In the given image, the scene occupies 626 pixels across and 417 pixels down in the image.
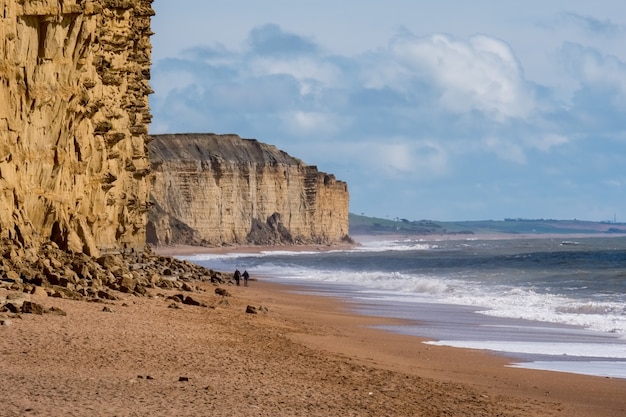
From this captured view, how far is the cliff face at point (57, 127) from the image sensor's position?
2144 centimetres

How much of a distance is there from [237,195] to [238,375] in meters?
97.8

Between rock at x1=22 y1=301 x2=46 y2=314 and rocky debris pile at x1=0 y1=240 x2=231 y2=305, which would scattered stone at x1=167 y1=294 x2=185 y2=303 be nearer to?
rocky debris pile at x1=0 y1=240 x2=231 y2=305

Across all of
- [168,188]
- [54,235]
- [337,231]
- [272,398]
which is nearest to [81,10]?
[54,235]

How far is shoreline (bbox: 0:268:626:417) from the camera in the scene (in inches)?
385

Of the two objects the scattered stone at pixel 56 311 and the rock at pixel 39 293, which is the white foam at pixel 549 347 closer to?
the rock at pixel 39 293

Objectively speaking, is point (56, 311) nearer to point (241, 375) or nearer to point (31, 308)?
point (31, 308)

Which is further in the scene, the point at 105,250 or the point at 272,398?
the point at 105,250

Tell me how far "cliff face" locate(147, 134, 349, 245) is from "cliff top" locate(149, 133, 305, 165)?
10cm

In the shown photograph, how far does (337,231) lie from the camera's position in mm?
128250

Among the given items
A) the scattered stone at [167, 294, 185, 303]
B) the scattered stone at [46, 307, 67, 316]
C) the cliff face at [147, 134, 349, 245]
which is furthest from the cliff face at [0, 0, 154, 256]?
the cliff face at [147, 134, 349, 245]

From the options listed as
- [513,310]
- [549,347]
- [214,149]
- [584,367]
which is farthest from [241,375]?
[214,149]

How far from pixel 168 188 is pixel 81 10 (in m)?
77.7

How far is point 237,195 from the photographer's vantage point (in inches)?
4294

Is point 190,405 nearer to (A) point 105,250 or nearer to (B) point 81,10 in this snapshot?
(B) point 81,10
